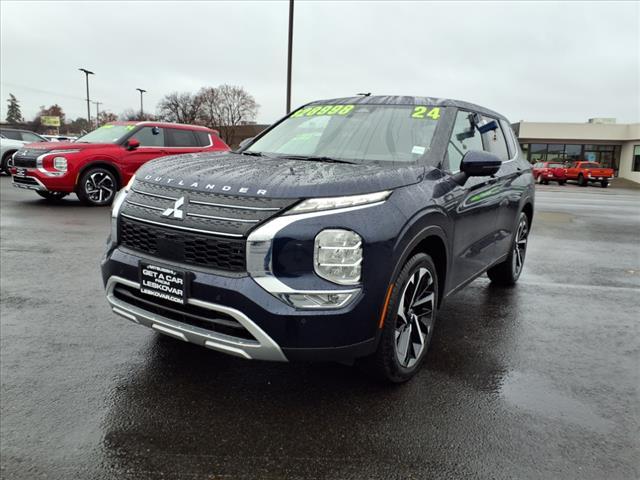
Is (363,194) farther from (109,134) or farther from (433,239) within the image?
(109,134)

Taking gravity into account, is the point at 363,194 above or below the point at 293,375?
above

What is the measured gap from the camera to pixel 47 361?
3.28 metres

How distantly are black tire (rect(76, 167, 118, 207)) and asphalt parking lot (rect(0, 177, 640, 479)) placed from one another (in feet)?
20.7

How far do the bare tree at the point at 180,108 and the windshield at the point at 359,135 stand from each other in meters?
75.0

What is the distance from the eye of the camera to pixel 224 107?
7619 centimetres

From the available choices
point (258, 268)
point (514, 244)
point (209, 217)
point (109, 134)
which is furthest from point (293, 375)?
point (109, 134)

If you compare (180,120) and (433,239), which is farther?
(180,120)

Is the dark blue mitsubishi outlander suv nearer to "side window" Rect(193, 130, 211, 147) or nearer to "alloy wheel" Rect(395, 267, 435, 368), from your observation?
"alloy wheel" Rect(395, 267, 435, 368)

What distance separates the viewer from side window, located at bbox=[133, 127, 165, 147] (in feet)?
37.3

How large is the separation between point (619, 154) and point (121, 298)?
55744mm

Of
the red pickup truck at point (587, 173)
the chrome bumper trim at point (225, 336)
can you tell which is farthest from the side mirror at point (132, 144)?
the red pickup truck at point (587, 173)

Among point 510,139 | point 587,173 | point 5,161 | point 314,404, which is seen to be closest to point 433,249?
point 314,404

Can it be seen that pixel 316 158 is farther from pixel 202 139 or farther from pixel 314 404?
pixel 202 139

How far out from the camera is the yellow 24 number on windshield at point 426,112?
3.78 meters
